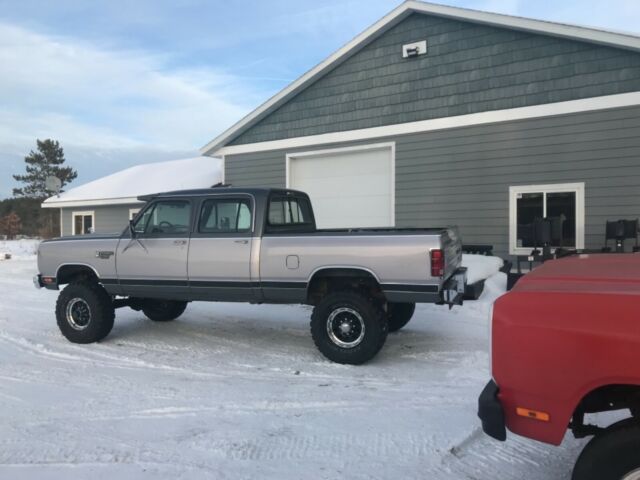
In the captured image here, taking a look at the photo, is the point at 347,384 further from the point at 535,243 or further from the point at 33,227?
the point at 33,227

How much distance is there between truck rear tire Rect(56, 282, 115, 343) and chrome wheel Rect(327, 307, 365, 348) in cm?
315

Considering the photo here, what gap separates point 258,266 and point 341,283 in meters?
0.97

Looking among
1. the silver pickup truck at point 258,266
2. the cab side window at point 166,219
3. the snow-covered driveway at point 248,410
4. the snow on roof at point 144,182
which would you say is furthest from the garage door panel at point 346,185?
the cab side window at point 166,219

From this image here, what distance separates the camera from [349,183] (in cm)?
1358

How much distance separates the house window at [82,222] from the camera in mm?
21328

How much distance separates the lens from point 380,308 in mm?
5750

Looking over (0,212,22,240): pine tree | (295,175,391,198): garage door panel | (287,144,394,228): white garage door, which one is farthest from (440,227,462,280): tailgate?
(0,212,22,240): pine tree

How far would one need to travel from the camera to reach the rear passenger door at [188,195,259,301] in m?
6.14

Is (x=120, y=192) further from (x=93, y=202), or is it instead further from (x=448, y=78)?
(x=448, y=78)

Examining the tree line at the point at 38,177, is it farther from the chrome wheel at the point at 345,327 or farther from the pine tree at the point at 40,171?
the chrome wheel at the point at 345,327

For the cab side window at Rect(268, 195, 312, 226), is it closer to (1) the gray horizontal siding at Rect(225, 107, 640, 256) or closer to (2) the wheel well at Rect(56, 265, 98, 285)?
(2) the wheel well at Rect(56, 265, 98, 285)

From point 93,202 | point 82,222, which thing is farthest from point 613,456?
point 82,222

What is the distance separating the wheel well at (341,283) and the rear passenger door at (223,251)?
678 millimetres

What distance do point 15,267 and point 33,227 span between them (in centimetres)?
3243
